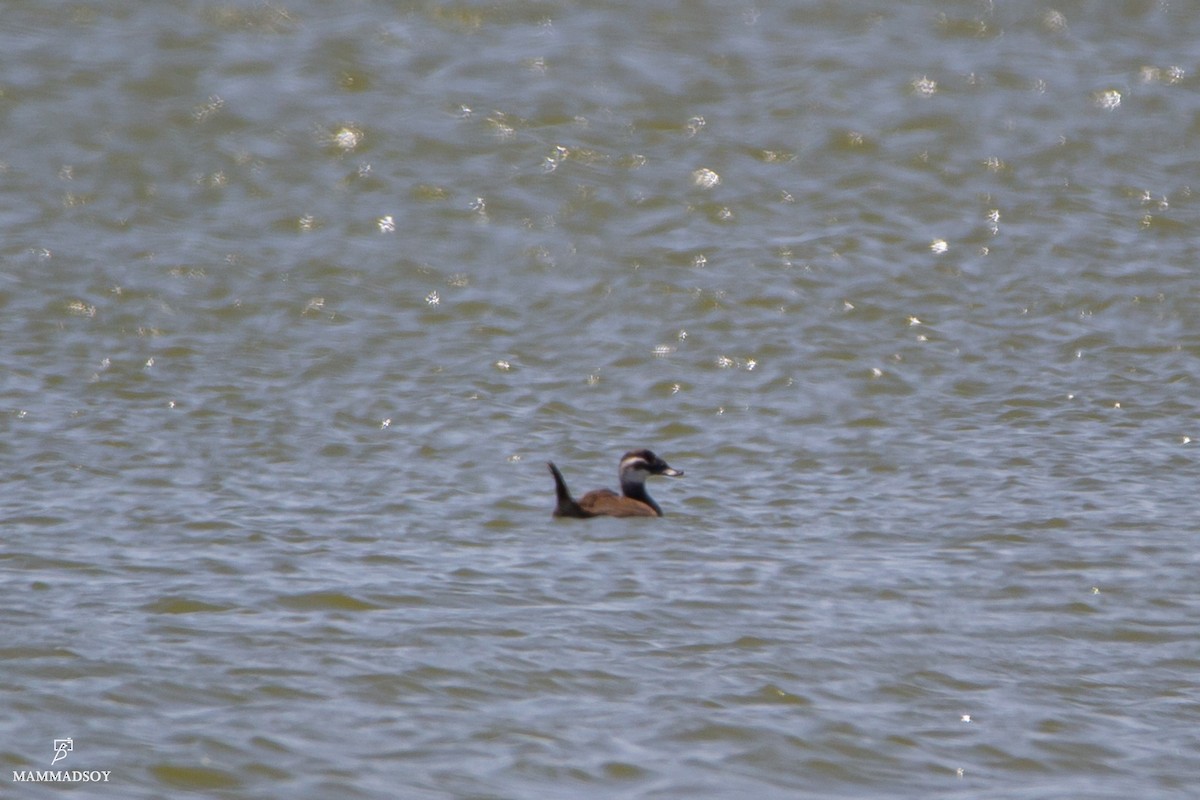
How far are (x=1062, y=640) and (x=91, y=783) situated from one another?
3898 mm

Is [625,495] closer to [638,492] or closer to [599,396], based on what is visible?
[638,492]

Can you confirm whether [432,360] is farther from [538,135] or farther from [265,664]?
[265,664]

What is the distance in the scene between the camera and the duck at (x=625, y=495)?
32.3ft

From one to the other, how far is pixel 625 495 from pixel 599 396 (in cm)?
174

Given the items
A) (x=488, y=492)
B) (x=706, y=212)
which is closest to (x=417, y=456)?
(x=488, y=492)

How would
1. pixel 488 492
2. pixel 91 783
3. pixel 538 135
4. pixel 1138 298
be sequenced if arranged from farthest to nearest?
pixel 538 135 < pixel 1138 298 < pixel 488 492 < pixel 91 783

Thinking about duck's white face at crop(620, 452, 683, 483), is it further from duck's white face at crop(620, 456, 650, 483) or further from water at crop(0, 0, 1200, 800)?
water at crop(0, 0, 1200, 800)

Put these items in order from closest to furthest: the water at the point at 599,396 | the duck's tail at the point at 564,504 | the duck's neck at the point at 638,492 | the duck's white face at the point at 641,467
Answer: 1. the water at the point at 599,396
2. the duck's tail at the point at 564,504
3. the duck's neck at the point at 638,492
4. the duck's white face at the point at 641,467

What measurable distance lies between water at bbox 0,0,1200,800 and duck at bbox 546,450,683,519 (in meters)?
0.14

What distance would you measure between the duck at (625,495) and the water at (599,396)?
0.45 feet

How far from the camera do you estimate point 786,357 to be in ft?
41.1

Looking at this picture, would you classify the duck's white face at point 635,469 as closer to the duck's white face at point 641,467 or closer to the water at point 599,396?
the duck's white face at point 641,467

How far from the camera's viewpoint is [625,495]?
33.8 ft

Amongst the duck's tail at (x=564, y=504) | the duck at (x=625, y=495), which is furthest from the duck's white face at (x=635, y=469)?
the duck's tail at (x=564, y=504)
